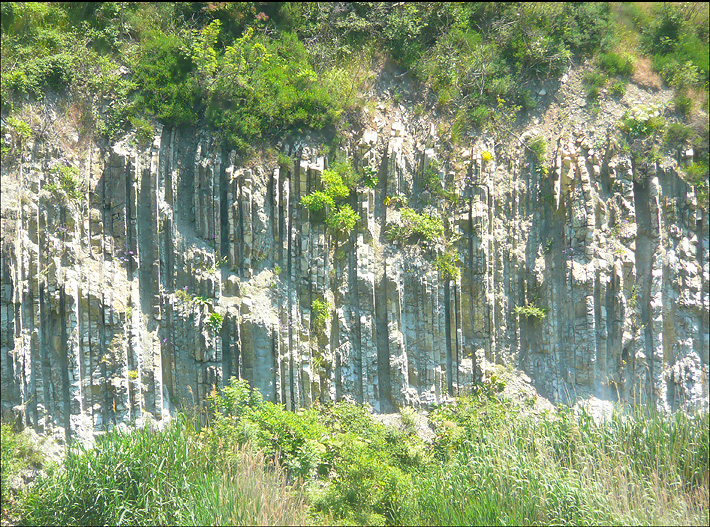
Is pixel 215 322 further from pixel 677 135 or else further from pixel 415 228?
pixel 677 135

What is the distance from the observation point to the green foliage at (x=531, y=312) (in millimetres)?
8727

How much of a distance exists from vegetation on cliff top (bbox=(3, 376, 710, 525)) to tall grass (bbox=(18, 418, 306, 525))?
0.6 inches

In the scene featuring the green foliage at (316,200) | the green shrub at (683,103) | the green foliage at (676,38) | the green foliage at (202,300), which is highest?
the green foliage at (676,38)

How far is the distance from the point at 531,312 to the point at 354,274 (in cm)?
298

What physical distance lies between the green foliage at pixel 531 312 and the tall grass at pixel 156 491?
4538 millimetres

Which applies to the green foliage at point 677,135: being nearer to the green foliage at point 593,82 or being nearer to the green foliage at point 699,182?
the green foliage at point 699,182

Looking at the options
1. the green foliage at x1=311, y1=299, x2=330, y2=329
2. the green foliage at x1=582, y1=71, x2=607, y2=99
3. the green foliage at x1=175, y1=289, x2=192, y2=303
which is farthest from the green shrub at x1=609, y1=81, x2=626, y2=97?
the green foliage at x1=175, y1=289, x2=192, y2=303

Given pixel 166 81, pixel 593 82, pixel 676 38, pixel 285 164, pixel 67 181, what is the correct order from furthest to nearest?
pixel 676 38
pixel 593 82
pixel 285 164
pixel 166 81
pixel 67 181

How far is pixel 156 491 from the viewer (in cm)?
648

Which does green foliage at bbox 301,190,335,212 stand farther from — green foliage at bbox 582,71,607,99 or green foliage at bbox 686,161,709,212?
green foliage at bbox 686,161,709,212

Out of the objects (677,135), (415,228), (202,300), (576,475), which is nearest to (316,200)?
(415,228)

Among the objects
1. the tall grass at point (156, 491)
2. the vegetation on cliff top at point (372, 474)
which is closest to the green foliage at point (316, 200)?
the vegetation on cliff top at point (372, 474)

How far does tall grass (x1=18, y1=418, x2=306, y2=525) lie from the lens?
6.31 metres

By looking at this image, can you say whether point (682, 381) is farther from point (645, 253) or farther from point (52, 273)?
point (52, 273)
